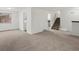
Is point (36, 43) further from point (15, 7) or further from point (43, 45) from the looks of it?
point (15, 7)

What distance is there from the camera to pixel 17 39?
301 centimetres

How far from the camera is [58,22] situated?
10.1 feet

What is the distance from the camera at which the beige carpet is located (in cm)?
299

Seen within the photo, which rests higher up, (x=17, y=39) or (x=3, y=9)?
(x=3, y=9)

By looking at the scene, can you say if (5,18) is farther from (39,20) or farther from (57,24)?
(57,24)

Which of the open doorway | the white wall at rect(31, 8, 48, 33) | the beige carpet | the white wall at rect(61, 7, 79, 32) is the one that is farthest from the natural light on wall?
the white wall at rect(61, 7, 79, 32)

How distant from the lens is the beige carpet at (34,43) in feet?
9.82

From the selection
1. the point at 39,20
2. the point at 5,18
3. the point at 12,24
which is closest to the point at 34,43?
the point at 39,20

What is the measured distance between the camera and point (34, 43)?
301 cm

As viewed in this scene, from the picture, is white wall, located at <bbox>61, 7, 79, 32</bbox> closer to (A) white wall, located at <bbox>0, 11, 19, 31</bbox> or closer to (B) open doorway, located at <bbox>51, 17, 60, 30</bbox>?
(B) open doorway, located at <bbox>51, 17, 60, 30</bbox>

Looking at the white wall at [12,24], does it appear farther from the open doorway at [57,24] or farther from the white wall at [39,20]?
the open doorway at [57,24]
